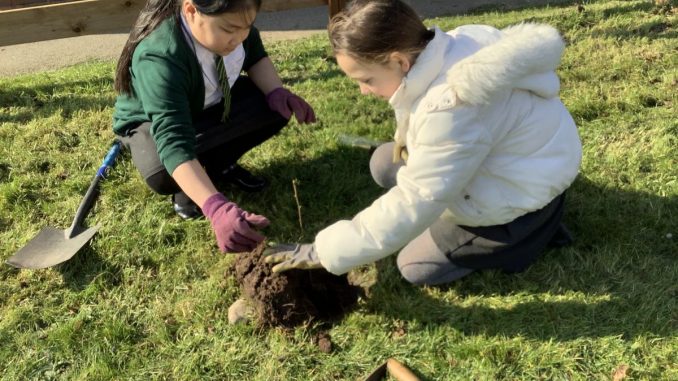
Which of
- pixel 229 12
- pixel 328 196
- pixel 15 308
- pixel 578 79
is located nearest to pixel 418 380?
pixel 328 196

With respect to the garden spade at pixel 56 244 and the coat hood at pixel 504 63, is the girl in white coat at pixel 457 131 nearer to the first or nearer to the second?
the coat hood at pixel 504 63

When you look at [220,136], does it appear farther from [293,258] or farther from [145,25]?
[293,258]

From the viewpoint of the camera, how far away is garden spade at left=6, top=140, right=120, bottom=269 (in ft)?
10.0

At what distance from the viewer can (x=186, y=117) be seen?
2.75 metres

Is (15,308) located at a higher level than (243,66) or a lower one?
lower

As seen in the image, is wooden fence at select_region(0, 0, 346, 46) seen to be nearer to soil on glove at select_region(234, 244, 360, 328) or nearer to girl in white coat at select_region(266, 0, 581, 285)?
soil on glove at select_region(234, 244, 360, 328)

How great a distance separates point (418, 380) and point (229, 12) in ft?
5.55

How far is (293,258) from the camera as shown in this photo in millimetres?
2453

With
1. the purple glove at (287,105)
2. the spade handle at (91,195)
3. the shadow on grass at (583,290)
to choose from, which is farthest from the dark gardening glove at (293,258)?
the spade handle at (91,195)

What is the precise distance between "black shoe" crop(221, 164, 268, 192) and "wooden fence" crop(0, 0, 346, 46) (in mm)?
3225

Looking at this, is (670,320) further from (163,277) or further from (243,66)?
(243,66)

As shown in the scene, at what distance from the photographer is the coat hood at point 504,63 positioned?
6.46ft

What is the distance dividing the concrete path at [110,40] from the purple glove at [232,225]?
700 cm

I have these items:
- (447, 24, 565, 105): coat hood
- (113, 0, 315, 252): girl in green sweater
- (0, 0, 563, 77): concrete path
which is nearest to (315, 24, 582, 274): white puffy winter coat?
(447, 24, 565, 105): coat hood
